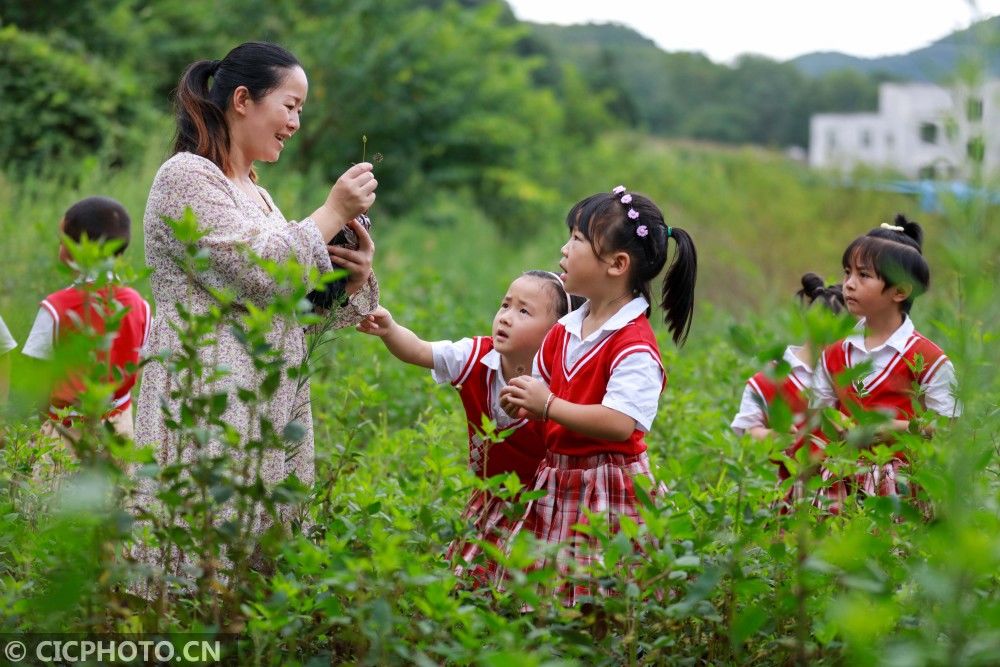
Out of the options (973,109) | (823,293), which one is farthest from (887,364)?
(973,109)

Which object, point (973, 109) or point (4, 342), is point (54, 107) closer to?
point (4, 342)

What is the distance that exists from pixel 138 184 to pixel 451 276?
3.57 metres

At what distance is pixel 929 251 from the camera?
13453mm

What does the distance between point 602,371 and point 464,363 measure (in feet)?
2.00

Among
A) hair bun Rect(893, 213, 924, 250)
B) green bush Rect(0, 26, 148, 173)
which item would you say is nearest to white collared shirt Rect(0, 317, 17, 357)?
hair bun Rect(893, 213, 924, 250)

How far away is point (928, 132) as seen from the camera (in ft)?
8.97

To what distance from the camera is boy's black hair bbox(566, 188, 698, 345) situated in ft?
11.3

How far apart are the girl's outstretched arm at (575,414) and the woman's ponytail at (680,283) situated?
457mm

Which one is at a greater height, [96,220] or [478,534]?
[96,220]

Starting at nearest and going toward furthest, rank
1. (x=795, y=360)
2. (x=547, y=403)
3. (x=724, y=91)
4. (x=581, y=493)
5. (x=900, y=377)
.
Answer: (x=547, y=403), (x=581, y=493), (x=900, y=377), (x=795, y=360), (x=724, y=91)

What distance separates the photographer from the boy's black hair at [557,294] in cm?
380

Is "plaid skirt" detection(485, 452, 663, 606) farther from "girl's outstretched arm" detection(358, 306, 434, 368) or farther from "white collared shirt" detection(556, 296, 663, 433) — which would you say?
"girl's outstretched arm" detection(358, 306, 434, 368)

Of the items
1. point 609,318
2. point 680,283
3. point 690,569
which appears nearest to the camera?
point 690,569

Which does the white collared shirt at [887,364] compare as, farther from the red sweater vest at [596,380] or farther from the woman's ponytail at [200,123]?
the woman's ponytail at [200,123]
